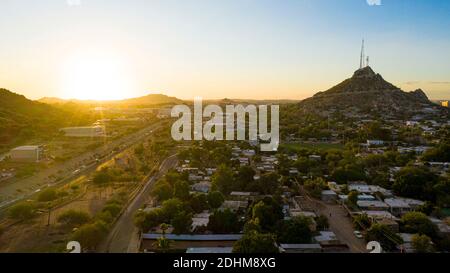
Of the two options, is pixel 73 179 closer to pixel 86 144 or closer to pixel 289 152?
pixel 86 144

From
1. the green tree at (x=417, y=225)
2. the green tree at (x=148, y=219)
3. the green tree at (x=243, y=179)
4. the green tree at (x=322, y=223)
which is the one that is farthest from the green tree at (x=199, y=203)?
the green tree at (x=417, y=225)

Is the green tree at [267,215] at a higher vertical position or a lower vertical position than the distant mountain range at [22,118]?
lower

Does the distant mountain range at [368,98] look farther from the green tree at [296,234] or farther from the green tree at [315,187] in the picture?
the green tree at [296,234]

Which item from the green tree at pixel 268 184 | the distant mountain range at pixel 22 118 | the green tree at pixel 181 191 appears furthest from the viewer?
the distant mountain range at pixel 22 118

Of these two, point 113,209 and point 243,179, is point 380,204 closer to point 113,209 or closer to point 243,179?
point 243,179

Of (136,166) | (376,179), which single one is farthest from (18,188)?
(376,179)

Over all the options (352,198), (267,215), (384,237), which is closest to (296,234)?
(267,215)

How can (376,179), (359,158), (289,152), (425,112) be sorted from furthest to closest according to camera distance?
(425,112), (289,152), (359,158), (376,179)
